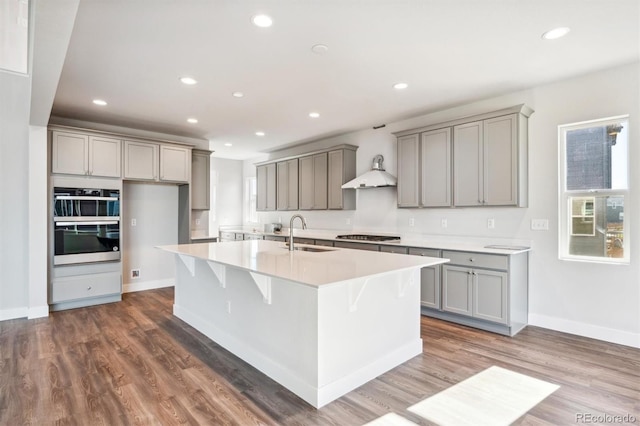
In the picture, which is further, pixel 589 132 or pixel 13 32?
pixel 589 132

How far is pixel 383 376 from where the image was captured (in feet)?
8.45

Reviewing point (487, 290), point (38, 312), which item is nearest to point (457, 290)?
point (487, 290)

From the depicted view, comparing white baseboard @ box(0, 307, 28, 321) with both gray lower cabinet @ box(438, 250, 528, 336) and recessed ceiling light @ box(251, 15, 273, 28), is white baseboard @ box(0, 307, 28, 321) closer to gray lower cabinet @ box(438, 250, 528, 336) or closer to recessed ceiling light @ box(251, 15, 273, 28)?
recessed ceiling light @ box(251, 15, 273, 28)

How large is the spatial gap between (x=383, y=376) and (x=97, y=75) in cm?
375

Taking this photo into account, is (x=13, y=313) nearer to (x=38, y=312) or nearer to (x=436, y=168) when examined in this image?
(x=38, y=312)

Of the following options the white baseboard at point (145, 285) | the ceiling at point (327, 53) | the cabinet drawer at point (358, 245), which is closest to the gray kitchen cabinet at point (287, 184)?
the cabinet drawer at point (358, 245)

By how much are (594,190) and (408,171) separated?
77.9 inches

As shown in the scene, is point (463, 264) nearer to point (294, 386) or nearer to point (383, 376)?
point (383, 376)

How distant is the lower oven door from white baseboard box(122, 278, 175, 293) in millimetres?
A: 793

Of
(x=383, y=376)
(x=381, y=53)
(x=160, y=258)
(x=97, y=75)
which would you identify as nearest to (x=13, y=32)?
(x=97, y=75)

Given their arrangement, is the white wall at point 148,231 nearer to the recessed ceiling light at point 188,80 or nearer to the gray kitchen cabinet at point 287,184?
the gray kitchen cabinet at point 287,184

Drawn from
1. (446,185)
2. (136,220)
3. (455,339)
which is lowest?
(455,339)

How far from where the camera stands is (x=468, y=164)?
4.00 m

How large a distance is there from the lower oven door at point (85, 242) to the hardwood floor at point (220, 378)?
975mm
